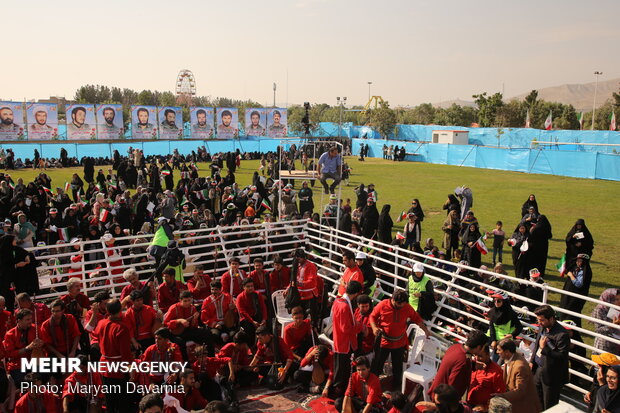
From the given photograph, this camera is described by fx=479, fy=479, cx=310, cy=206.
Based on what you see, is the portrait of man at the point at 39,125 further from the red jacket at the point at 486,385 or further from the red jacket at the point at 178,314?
the red jacket at the point at 486,385

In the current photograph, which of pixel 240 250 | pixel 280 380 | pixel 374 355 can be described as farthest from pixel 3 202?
pixel 374 355

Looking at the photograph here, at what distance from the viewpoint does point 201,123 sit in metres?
51.0

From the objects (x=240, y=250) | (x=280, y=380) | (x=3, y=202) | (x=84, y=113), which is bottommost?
(x=280, y=380)

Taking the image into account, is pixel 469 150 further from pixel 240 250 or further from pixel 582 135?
pixel 240 250

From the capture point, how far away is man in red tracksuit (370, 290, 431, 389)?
649 centimetres

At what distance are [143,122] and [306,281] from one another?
44.0m

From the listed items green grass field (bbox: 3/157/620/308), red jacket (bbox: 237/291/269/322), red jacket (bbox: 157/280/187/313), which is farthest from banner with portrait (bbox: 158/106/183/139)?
red jacket (bbox: 237/291/269/322)

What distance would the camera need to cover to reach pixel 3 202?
1356 cm

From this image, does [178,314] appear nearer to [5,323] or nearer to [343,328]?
[5,323]

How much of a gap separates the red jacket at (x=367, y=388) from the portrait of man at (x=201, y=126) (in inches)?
1873

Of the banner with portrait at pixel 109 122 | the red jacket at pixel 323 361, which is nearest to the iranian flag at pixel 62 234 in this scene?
the red jacket at pixel 323 361

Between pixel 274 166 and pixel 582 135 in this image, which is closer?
pixel 274 166

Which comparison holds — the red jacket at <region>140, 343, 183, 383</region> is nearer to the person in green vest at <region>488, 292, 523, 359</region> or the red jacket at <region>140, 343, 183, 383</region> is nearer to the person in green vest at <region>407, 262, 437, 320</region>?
the person in green vest at <region>407, 262, 437, 320</region>

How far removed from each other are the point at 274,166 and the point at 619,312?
22.3 meters
